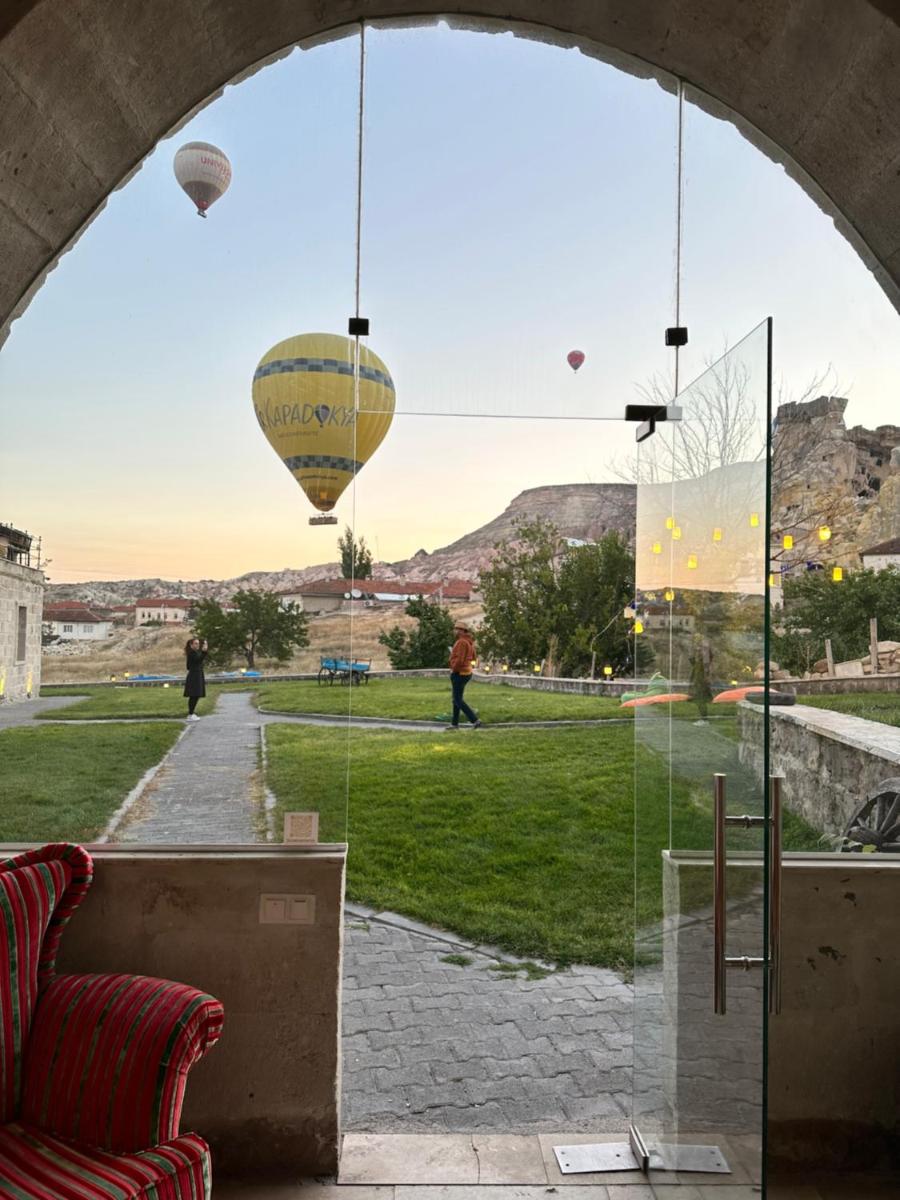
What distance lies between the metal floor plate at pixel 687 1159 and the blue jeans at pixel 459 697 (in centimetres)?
129

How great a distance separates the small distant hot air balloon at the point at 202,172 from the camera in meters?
2.31

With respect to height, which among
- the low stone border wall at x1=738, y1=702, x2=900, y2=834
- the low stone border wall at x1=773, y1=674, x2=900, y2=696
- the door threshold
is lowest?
the door threshold

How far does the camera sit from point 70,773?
7.69ft

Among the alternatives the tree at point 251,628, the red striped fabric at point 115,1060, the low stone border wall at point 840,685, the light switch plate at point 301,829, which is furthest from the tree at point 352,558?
the low stone border wall at point 840,685

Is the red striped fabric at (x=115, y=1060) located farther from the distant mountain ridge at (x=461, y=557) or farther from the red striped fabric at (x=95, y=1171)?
the distant mountain ridge at (x=461, y=557)

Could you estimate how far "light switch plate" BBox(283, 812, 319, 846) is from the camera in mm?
2178

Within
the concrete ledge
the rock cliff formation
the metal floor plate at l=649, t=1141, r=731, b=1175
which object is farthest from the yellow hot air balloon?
the metal floor plate at l=649, t=1141, r=731, b=1175

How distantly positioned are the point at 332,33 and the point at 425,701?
6.53 ft

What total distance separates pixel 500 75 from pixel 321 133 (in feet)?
1.87

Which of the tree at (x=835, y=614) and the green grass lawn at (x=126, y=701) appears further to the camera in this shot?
the tree at (x=835, y=614)

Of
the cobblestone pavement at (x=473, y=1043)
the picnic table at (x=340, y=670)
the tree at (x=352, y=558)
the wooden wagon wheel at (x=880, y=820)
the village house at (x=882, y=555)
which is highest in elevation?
the village house at (x=882, y=555)

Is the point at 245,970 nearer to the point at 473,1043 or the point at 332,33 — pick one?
the point at 473,1043

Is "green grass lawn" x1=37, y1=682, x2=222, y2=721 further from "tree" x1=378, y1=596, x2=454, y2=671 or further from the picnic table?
"tree" x1=378, y1=596, x2=454, y2=671

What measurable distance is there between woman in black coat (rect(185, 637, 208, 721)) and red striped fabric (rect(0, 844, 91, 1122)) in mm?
630
